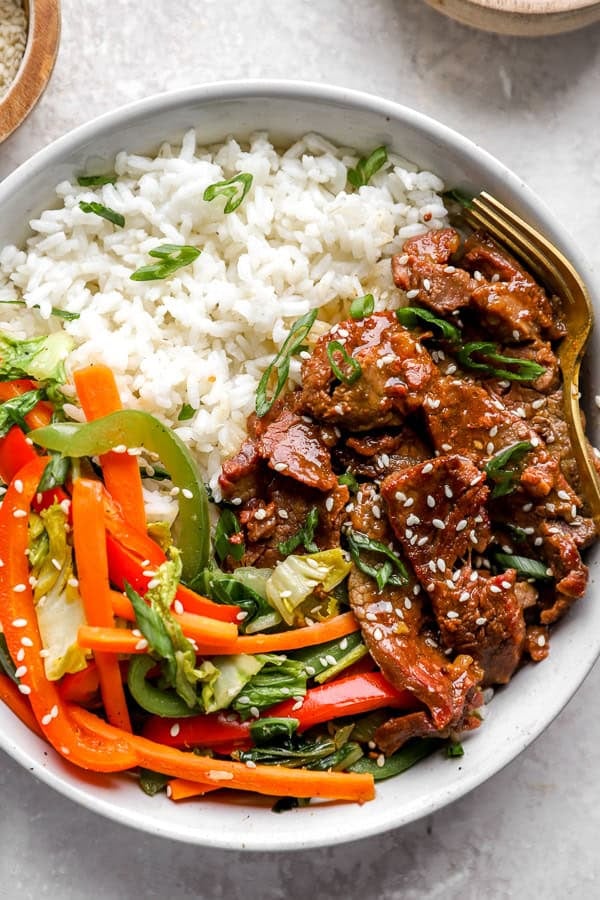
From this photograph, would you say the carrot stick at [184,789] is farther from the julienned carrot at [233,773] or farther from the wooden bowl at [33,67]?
the wooden bowl at [33,67]

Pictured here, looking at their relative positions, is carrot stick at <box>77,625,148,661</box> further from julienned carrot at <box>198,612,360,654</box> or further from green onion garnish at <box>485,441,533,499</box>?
green onion garnish at <box>485,441,533,499</box>

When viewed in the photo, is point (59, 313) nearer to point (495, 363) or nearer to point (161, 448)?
point (161, 448)

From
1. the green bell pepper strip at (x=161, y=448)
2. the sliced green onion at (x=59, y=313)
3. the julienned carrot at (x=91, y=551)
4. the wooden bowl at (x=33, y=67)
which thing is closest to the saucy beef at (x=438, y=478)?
the green bell pepper strip at (x=161, y=448)

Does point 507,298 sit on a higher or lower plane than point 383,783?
higher

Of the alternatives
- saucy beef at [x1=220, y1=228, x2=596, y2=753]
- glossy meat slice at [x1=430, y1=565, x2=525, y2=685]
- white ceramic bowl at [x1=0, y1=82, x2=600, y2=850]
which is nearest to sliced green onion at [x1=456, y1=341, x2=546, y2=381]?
saucy beef at [x1=220, y1=228, x2=596, y2=753]

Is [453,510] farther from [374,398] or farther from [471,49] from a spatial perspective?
[471,49]

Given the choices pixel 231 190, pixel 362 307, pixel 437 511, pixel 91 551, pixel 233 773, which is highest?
pixel 231 190

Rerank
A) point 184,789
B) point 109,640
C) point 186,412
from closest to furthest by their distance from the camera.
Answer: point 109,640, point 184,789, point 186,412

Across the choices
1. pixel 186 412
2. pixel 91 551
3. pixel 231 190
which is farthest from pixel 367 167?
pixel 91 551
